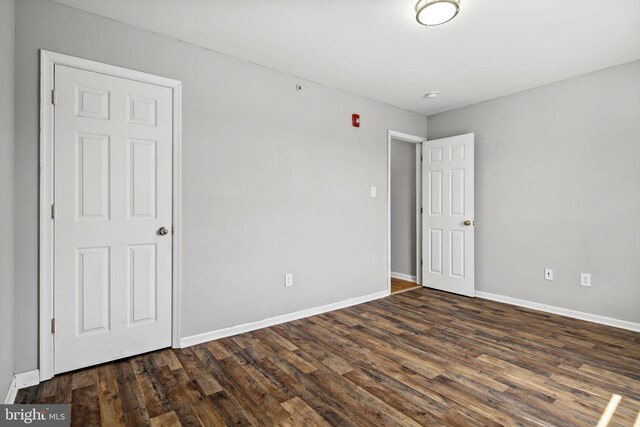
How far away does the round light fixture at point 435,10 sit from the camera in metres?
2.01

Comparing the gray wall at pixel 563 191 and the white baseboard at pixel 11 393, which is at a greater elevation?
the gray wall at pixel 563 191

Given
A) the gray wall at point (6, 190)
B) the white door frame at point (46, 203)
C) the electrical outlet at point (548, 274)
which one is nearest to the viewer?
the gray wall at point (6, 190)

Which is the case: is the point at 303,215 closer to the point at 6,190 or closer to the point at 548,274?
the point at 6,190

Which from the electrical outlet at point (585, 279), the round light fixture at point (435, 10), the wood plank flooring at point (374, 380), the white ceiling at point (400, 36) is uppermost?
the white ceiling at point (400, 36)

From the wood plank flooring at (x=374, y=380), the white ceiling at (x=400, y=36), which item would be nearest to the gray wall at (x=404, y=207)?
the white ceiling at (x=400, y=36)

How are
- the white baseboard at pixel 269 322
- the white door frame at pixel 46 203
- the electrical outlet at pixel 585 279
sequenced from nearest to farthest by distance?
the white door frame at pixel 46 203
the white baseboard at pixel 269 322
the electrical outlet at pixel 585 279

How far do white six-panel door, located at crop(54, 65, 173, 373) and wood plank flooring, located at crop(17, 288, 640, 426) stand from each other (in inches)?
9.1

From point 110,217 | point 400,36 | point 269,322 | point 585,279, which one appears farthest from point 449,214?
point 110,217

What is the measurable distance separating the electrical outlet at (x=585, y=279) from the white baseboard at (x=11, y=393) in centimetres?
472

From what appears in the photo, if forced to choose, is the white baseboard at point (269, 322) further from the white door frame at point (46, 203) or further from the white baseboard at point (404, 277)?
the white baseboard at point (404, 277)

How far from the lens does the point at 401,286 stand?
468cm

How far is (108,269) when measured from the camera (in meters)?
2.33

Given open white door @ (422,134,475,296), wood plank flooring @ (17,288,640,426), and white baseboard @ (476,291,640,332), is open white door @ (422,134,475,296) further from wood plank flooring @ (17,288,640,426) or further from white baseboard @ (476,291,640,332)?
wood plank flooring @ (17,288,640,426)

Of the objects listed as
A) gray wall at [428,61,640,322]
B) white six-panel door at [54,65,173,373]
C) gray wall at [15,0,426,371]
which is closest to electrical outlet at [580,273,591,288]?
gray wall at [428,61,640,322]
